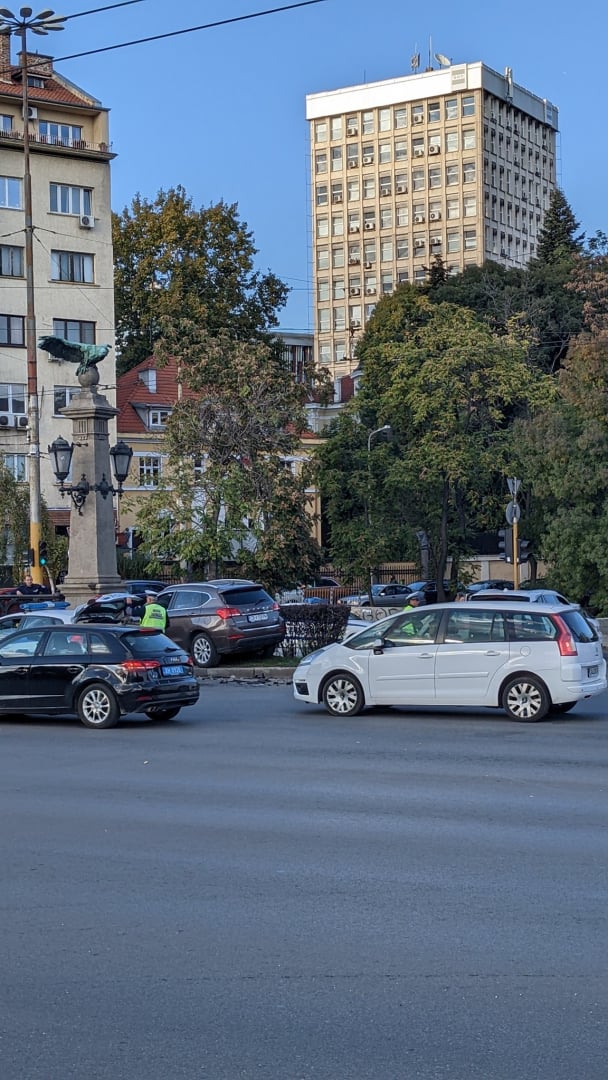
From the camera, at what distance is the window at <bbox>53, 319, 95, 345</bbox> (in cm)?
6016

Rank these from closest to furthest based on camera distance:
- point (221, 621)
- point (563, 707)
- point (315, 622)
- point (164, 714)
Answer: point (563, 707) < point (164, 714) < point (315, 622) < point (221, 621)

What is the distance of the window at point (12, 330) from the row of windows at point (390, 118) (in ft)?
236

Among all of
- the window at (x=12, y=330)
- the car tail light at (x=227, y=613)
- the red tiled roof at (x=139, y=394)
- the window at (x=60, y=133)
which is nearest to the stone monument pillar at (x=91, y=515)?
the car tail light at (x=227, y=613)

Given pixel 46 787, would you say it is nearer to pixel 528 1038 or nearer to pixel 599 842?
pixel 599 842

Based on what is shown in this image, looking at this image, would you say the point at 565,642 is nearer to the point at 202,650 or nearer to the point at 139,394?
the point at 202,650

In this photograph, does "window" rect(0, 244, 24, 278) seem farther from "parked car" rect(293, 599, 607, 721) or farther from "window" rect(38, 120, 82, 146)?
"parked car" rect(293, 599, 607, 721)

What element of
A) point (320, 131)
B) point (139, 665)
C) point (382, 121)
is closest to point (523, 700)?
point (139, 665)

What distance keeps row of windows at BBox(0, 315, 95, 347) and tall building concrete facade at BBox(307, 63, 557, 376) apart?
63.5 meters

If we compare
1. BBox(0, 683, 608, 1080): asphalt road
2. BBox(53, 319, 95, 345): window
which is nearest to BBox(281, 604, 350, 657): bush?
BBox(0, 683, 608, 1080): asphalt road

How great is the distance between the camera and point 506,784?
12648 mm

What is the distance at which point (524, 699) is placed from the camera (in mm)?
17953

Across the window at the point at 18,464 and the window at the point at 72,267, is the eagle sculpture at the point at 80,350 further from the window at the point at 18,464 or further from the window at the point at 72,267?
the window at the point at 72,267

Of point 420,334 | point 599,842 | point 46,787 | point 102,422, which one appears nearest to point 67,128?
point 420,334

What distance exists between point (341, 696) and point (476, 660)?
206 centimetres
